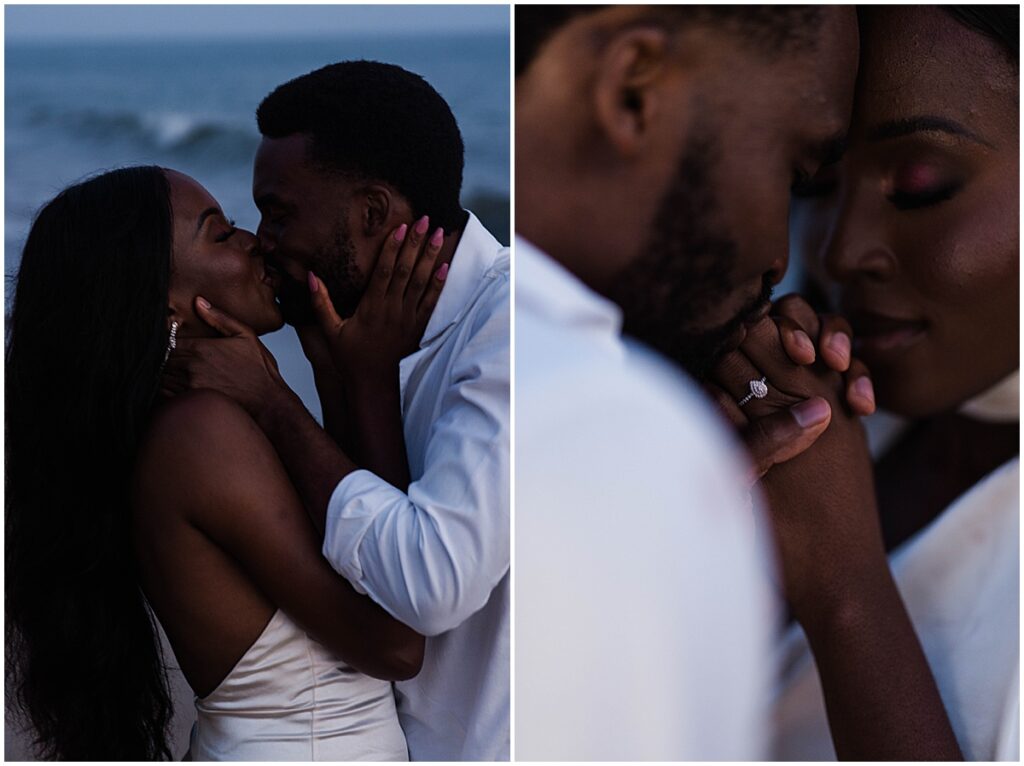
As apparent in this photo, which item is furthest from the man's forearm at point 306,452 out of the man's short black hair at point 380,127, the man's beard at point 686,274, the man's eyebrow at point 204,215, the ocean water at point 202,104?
the man's beard at point 686,274

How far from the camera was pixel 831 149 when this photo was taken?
9.62 ft

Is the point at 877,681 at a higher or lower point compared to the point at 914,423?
lower

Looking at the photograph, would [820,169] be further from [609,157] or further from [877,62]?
[609,157]

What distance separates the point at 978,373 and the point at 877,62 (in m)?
0.83

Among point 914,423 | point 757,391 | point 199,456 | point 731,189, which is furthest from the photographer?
point 914,423

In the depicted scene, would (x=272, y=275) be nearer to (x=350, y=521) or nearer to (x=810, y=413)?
(x=350, y=521)

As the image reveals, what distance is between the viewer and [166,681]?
2939 millimetres

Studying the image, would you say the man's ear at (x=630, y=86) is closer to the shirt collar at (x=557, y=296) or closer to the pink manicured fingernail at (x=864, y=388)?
the shirt collar at (x=557, y=296)

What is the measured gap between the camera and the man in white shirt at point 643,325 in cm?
284

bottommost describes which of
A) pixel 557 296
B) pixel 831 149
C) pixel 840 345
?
pixel 840 345

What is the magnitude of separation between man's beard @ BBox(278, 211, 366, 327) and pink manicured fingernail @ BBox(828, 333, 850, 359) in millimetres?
1183

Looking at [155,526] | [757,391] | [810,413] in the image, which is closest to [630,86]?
[757,391]

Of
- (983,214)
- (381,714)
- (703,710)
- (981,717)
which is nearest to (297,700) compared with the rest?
(381,714)

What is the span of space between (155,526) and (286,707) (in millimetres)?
517
